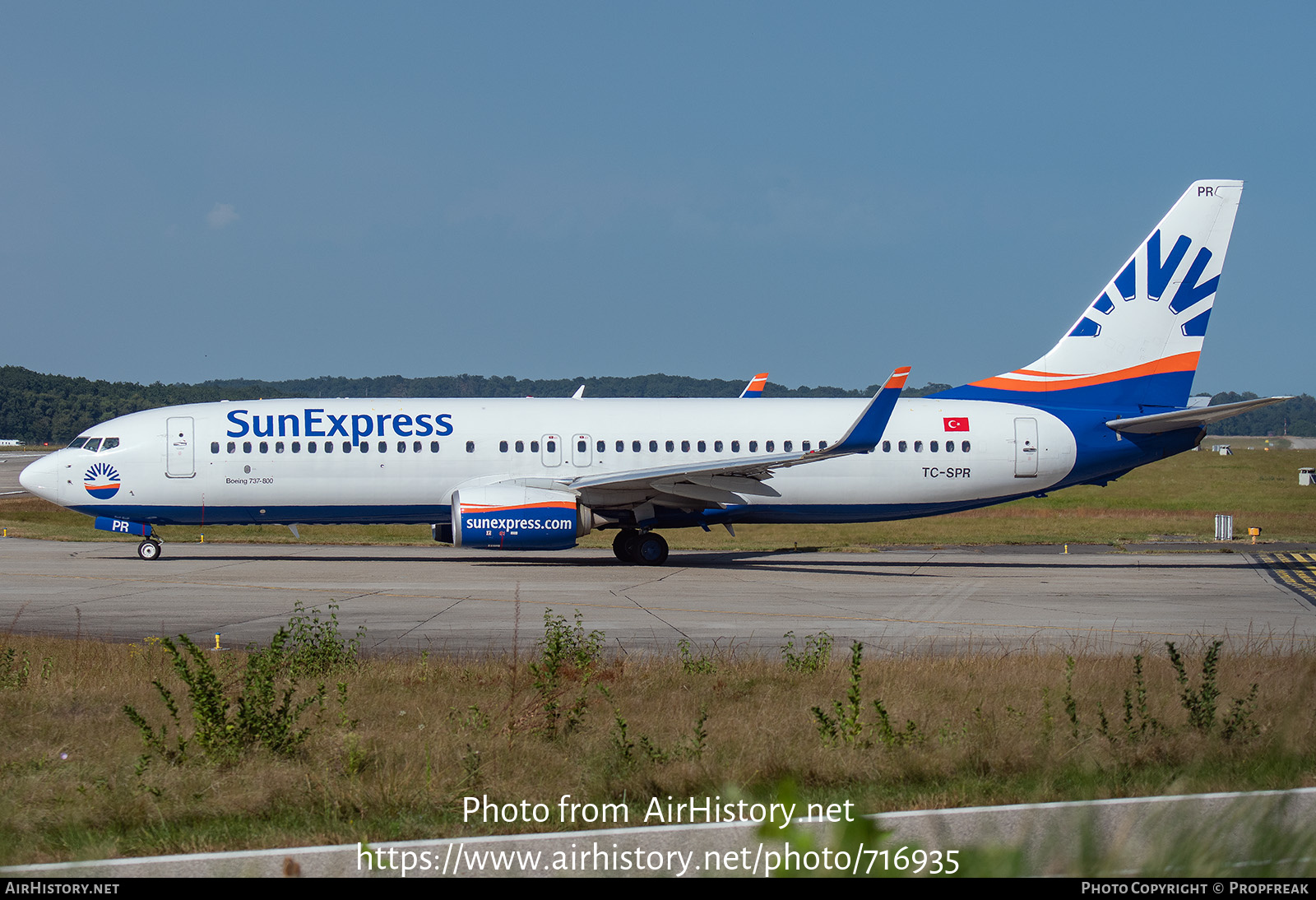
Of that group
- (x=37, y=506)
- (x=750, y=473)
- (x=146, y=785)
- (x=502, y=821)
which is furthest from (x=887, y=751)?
(x=37, y=506)

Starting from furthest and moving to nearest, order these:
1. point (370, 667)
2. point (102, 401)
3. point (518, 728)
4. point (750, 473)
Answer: point (102, 401)
point (750, 473)
point (370, 667)
point (518, 728)

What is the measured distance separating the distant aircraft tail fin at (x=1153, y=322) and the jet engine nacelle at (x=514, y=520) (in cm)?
1261

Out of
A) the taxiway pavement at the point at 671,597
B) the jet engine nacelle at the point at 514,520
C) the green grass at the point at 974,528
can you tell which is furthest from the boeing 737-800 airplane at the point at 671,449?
the green grass at the point at 974,528

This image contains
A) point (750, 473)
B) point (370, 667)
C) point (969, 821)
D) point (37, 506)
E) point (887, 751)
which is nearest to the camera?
point (969, 821)

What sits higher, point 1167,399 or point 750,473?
point 1167,399

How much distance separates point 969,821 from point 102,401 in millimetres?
182045

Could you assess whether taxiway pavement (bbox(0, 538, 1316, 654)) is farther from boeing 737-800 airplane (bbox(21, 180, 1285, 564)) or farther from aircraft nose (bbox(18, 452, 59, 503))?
aircraft nose (bbox(18, 452, 59, 503))

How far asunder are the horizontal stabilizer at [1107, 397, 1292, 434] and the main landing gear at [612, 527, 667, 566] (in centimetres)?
1191

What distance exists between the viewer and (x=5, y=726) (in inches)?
384

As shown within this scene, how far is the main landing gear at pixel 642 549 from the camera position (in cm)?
2722

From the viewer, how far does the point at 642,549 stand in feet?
89.4

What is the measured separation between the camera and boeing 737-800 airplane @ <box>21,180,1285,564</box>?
87.9 feet

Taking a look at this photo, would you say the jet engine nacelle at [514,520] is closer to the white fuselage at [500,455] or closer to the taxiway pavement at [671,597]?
the taxiway pavement at [671,597]

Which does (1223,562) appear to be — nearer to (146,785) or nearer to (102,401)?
(146,785)
